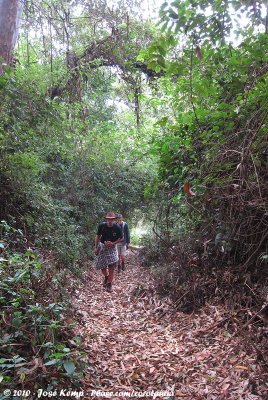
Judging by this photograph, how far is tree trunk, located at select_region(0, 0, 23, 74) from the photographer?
15.8 ft

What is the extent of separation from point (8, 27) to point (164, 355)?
5.90 meters

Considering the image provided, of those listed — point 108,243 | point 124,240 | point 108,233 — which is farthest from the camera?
point 124,240

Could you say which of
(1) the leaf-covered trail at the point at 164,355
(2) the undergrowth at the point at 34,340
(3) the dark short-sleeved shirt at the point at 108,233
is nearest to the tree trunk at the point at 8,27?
(2) the undergrowth at the point at 34,340

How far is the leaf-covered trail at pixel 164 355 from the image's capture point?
105 inches

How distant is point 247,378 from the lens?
104 inches

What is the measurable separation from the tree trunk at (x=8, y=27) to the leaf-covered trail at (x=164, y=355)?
15.5 feet

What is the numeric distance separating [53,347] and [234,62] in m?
3.92

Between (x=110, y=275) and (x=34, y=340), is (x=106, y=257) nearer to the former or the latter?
(x=110, y=275)

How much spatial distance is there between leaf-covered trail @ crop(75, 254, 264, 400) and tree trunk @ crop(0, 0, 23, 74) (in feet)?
15.5

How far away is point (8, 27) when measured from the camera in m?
4.90

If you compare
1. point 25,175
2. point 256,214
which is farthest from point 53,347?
point 25,175

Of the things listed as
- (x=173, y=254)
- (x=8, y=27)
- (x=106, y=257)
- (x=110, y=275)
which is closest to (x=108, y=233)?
(x=106, y=257)

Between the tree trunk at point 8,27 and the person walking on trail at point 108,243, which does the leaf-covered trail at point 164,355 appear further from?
the tree trunk at point 8,27

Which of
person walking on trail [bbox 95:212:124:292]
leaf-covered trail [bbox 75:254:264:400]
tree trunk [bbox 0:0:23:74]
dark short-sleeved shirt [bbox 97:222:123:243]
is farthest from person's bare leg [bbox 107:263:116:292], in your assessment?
tree trunk [bbox 0:0:23:74]
